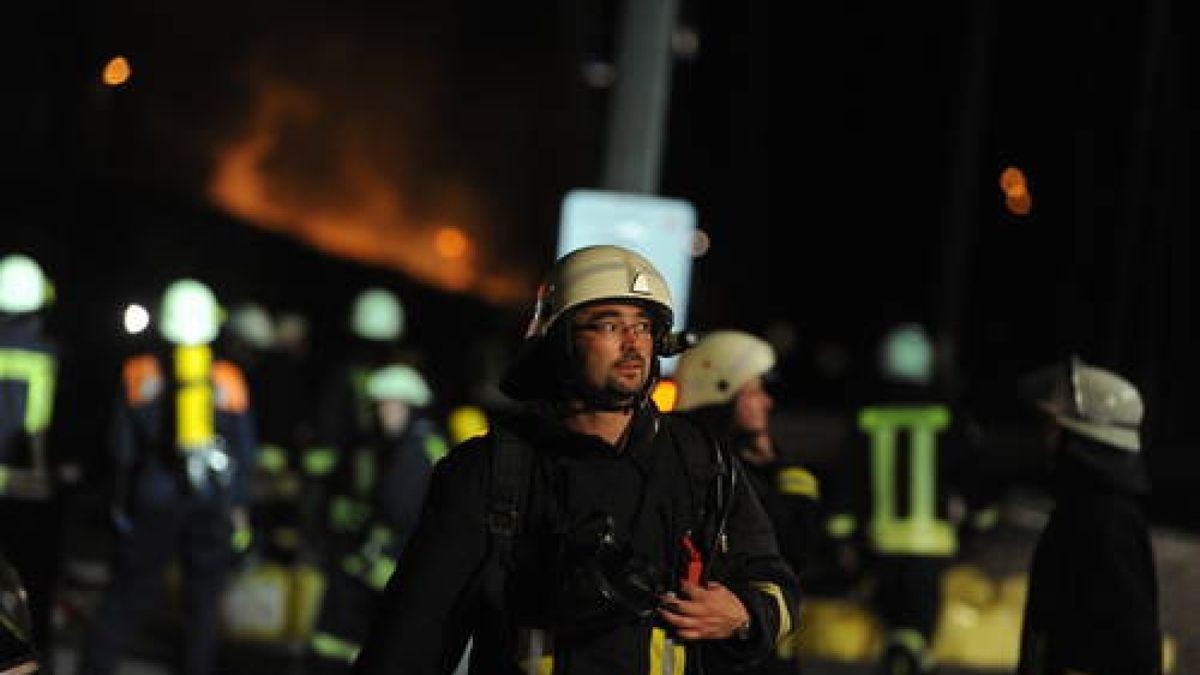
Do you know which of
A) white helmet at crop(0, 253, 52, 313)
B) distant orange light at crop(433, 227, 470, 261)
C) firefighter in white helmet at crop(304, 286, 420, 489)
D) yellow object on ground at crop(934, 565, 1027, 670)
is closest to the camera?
white helmet at crop(0, 253, 52, 313)

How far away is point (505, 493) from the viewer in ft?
12.0

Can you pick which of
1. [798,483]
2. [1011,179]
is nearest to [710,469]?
[798,483]

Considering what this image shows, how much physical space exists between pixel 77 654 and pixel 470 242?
36.6 metres

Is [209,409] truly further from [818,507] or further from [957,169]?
[957,169]

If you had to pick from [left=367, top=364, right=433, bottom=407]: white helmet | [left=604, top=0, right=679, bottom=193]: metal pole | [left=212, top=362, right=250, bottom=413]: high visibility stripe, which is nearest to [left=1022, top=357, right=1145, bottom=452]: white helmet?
[left=604, top=0, right=679, bottom=193]: metal pole

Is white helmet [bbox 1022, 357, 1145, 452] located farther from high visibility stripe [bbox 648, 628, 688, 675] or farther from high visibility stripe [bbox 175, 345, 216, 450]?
high visibility stripe [bbox 175, 345, 216, 450]

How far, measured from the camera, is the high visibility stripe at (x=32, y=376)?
8859mm

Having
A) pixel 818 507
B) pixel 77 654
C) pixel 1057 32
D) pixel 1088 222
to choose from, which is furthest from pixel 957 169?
pixel 818 507

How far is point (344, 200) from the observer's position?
36656mm

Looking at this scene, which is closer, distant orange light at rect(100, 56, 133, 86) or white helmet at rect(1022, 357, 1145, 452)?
white helmet at rect(1022, 357, 1145, 452)

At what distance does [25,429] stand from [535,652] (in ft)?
19.6

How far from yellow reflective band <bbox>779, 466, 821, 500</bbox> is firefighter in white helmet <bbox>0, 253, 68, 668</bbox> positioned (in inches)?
179

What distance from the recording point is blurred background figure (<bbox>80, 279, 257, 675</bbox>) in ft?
28.8

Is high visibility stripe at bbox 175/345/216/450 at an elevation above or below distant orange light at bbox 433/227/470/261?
below
